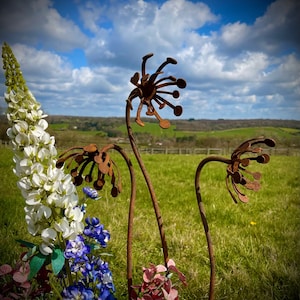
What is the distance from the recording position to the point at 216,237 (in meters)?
3.16

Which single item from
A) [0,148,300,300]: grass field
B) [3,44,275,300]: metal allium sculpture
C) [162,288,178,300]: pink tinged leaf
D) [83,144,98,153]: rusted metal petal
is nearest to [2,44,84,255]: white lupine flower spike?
[3,44,275,300]: metal allium sculpture

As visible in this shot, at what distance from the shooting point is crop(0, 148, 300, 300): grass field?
2158mm

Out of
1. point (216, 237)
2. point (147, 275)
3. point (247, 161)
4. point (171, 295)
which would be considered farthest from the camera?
point (216, 237)

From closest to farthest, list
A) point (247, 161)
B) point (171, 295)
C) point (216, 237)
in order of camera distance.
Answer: point (247, 161), point (171, 295), point (216, 237)

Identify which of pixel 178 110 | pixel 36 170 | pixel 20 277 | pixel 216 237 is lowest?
pixel 216 237

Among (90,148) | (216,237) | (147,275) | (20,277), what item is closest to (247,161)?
(90,148)

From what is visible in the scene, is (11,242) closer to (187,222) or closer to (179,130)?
(187,222)

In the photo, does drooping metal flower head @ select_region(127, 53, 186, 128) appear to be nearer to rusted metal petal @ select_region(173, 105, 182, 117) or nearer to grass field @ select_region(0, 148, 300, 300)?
rusted metal petal @ select_region(173, 105, 182, 117)

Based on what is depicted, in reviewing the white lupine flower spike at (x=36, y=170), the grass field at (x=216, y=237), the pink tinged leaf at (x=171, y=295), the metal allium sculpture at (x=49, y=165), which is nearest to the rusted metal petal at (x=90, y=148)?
the metal allium sculpture at (x=49, y=165)

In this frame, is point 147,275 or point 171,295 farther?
point 147,275

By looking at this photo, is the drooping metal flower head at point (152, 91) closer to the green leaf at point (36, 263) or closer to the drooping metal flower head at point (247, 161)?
the drooping metal flower head at point (247, 161)

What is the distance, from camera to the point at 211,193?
17.7ft

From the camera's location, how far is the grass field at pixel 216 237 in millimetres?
2158

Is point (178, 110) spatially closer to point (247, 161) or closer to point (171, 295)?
point (247, 161)
